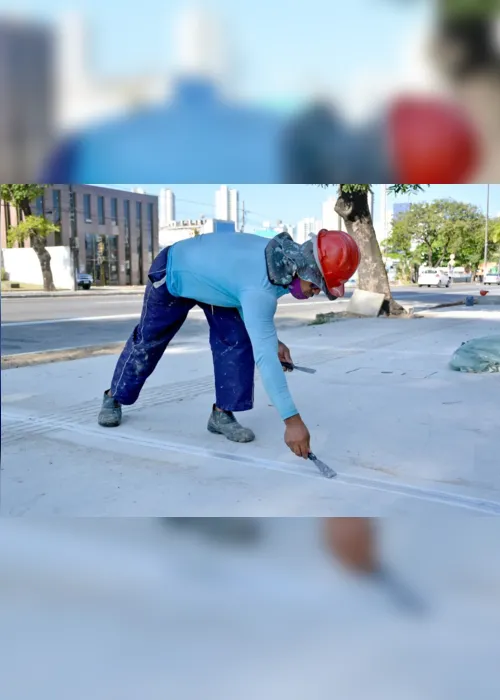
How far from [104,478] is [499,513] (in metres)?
1.57

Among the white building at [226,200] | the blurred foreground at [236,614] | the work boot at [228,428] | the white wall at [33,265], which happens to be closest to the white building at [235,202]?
the white building at [226,200]

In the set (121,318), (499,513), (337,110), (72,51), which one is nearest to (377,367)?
(499,513)

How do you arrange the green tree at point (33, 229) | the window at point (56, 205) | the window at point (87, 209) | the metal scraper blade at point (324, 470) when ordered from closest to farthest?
the metal scraper blade at point (324, 470)
the green tree at point (33, 229)
the window at point (56, 205)
the window at point (87, 209)

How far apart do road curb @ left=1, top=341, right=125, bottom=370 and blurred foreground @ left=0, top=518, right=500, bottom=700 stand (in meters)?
4.01

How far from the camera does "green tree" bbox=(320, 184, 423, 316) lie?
12.4 meters

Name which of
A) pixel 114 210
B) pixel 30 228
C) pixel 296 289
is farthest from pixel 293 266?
pixel 114 210

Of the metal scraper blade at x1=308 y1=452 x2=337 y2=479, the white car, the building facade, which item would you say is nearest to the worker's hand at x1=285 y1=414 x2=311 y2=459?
the metal scraper blade at x1=308 y1=452 x2=337 y2=479

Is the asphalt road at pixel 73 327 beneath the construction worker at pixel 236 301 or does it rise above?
beneath

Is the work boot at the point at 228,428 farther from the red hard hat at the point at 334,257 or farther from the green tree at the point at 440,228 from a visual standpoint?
the green tree at the point at 440,228

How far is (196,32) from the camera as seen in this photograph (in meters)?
1.77

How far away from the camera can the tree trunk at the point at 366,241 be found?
12.4m

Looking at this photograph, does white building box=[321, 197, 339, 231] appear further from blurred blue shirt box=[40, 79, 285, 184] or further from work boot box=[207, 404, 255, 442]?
blurred blue shirt box=[40, 79, 285, 184]

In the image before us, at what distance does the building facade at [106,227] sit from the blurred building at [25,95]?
38.6 m

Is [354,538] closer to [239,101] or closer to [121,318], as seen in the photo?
[239,101]
